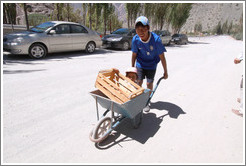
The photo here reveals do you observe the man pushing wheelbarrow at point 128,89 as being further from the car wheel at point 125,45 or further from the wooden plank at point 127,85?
the car wheel at point 125,45

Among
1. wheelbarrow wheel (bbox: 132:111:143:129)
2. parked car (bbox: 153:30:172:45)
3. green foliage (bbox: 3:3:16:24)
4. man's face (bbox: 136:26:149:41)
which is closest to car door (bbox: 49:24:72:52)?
man's face (bbox: 136:26:149:41)

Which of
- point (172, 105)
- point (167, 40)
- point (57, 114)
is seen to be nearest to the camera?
point (57, 114)

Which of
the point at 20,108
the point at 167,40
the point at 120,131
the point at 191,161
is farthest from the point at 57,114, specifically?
the point at 167,40

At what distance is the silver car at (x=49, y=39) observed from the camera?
7.62m

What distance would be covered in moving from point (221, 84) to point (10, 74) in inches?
261

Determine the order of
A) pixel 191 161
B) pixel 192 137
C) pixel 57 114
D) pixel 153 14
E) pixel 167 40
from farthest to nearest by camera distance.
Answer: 1. pixel 153 14
2. pixel 167 40
3. pixel 57 114
4. pixel 192 137
5. pixel 191 161

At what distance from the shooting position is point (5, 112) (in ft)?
10.5

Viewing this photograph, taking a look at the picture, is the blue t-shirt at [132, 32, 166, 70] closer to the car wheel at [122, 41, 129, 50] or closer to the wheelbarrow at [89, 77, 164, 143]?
the wheelbarrow at [89, 77, 164, 143]

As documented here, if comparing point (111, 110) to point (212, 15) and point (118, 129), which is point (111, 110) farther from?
point (212, 15)

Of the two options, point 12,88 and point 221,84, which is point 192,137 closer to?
point 221,84

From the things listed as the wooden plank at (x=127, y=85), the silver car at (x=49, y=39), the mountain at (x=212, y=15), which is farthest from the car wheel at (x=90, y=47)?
the mountain at (x=212, y=15)

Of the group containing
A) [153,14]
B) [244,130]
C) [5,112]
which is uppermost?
[153,14]

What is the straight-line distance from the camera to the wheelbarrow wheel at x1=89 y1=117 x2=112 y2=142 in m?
2.38

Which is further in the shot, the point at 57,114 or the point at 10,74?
the point at 10,74
